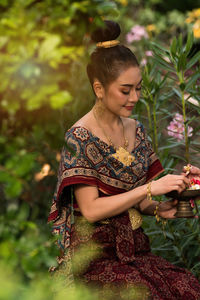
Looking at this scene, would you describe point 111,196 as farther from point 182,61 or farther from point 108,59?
point 182,61

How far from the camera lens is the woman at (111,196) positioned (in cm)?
266

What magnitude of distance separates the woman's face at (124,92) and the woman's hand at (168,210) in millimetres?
577

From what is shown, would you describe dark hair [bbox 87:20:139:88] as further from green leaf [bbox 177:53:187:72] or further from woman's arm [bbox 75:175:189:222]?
green leaf [bbox 177:53:187:72]

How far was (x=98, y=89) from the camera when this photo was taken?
294cm

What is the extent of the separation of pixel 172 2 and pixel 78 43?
1181 centimetres

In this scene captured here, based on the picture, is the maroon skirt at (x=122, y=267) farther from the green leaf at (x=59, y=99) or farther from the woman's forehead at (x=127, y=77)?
the green leaf at (x=59, y=99)

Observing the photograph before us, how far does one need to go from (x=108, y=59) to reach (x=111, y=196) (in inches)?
29.5

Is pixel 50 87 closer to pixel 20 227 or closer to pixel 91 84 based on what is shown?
pixel 20 227

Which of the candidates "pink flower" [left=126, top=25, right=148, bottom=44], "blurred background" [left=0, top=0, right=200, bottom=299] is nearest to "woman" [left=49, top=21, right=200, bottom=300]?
"blurred background" [left=0, top=0, right=200, bottom=299]

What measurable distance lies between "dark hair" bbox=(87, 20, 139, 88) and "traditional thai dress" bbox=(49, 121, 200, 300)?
12.7 inches

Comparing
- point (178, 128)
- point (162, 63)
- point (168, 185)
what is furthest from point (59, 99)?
point (178, 128)

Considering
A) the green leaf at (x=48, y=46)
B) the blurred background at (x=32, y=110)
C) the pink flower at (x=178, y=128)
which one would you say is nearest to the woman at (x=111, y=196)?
the pink flower at (x=178, y=128)

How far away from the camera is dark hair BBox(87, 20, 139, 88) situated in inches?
113

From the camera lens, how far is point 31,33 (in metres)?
1.40
